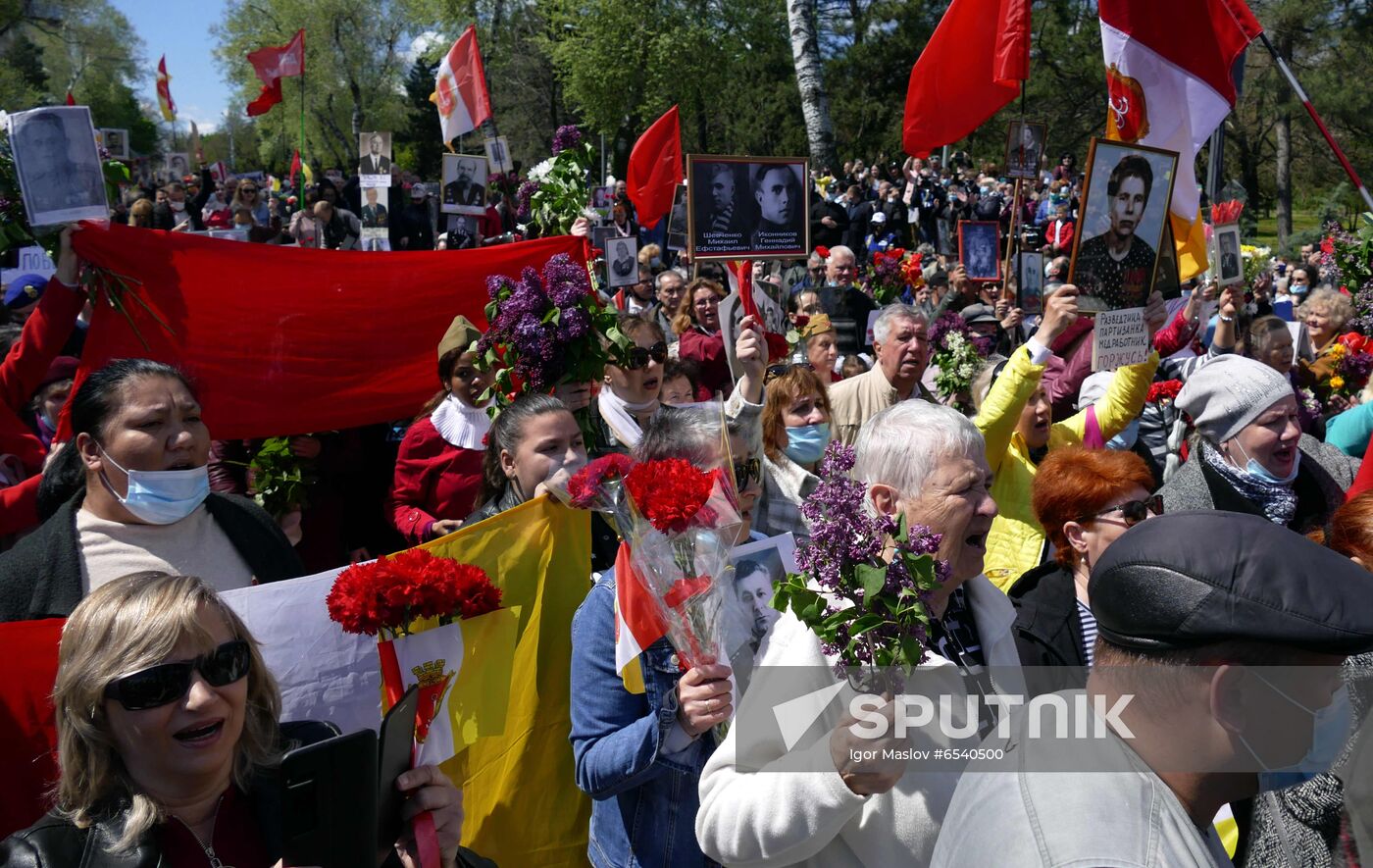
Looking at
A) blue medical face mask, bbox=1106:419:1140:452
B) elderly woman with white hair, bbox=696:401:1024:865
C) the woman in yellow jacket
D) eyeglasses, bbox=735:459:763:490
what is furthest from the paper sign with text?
elderly woman with white hair, bbox=696:401:1024:865

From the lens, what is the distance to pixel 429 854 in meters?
2.40

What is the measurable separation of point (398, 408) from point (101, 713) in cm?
382

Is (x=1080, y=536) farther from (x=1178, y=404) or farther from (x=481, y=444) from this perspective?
(x=481, y=444)

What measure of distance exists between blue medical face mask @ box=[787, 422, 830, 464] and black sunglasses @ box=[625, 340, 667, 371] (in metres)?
0.75

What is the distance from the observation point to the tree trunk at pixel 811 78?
695 inches

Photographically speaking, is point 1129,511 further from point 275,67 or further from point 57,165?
point 275,67

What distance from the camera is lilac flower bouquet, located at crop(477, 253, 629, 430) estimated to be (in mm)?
4371

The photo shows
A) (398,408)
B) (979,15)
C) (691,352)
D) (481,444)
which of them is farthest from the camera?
(691,352)

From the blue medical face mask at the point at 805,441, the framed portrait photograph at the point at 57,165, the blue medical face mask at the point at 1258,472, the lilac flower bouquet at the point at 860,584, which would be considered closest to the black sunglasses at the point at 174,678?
the lilac flower bouquet at the point at 860,584

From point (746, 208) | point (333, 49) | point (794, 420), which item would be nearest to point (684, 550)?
point (794, 420)

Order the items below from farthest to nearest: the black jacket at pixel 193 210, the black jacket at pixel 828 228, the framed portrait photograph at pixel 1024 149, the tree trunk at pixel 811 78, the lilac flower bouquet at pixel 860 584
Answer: the tree trunk at pixel 811 78
the black jacket at pixel 828 228
the black jacket at pixel 193 210
the framed portrait photograph at pixel 1024 149
the lilac flower bouquet at pixel 860 584

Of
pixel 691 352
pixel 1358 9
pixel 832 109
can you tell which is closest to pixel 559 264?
pixel 691 352

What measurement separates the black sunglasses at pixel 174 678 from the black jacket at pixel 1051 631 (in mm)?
2091

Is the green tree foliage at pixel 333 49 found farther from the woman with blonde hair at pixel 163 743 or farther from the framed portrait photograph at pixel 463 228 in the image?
the woman with blonde hair at pixel 163 743
